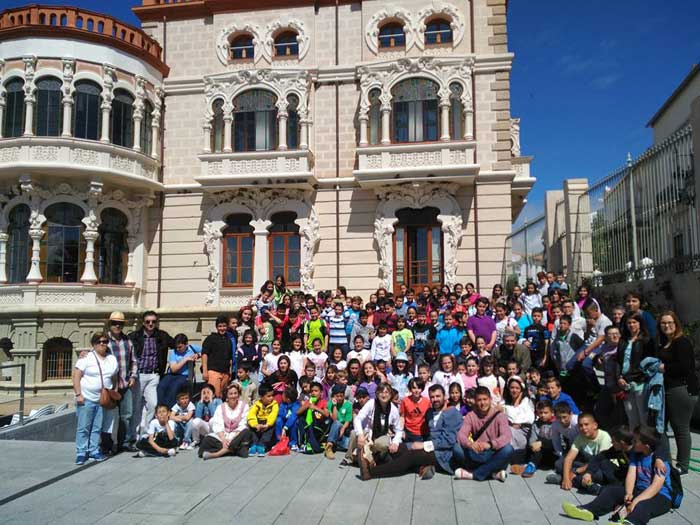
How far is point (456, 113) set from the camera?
1891 centimetres

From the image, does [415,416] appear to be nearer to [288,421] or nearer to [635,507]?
[288,421]

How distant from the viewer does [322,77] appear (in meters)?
19.9

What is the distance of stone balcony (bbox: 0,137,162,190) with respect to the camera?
18.1 metres

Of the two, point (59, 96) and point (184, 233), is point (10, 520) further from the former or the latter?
point (59, 96)

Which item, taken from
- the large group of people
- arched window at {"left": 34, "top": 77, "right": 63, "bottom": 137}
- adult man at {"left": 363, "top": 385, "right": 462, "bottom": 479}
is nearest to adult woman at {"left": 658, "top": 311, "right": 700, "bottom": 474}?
the large group of people

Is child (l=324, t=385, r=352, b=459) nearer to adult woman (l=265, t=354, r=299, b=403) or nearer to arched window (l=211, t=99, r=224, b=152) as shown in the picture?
adult woman (l=265, t=354, r=299, b=403)

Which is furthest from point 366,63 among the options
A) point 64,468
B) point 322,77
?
point 64,468

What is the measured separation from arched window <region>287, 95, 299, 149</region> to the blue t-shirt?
15.8m

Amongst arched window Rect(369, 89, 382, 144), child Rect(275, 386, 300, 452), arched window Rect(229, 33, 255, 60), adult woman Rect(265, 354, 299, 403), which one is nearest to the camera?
child Rect(275, 386, 300, 452)

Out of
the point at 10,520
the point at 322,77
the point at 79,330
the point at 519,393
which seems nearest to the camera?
the point at 10,520

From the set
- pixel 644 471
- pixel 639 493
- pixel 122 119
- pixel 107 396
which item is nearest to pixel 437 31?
pixel 122 119

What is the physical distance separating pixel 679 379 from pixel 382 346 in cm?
522

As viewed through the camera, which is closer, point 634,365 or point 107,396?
point 634,365

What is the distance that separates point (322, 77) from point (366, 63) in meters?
1.67
